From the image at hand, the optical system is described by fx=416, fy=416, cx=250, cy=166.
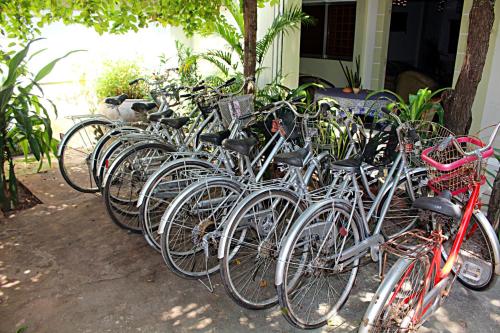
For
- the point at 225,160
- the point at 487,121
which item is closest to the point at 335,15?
the point at 487,121

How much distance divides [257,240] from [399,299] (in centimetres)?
98

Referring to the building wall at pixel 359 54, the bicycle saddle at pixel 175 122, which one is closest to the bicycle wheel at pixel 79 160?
the bicycle saddle at pixel 175 122

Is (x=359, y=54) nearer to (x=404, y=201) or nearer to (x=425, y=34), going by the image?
(x=425, y=34)

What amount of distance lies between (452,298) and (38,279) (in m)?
2.78

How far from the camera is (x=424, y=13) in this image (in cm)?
1055

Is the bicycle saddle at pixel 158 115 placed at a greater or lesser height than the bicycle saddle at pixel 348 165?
greater

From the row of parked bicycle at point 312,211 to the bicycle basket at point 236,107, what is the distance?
0.03ft

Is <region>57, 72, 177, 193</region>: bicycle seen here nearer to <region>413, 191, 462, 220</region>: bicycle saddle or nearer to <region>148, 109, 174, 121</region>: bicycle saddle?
<region>148, 109, 174, 121</region>: bicycle saddle

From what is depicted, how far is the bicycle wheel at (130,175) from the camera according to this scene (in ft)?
11.0

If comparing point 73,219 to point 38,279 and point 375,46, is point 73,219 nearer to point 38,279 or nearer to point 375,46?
point 38,279

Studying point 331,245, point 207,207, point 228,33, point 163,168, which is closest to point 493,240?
point 331,245

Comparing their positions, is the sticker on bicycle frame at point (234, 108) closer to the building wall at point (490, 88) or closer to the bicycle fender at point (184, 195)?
the bicycle fender at point (184, 195)

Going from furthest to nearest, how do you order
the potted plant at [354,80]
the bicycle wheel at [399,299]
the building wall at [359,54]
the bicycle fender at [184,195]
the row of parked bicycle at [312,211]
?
the building wall at [359,54] → the potted plant at [354,80] → the bicycle fender at [184,195] → the row of parked bicycle at [312,211] → the bicycle wheel at [399,299]

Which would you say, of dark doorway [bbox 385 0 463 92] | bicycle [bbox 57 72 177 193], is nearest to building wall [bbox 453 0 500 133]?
bicycle [bbox 57 72 177 193]
